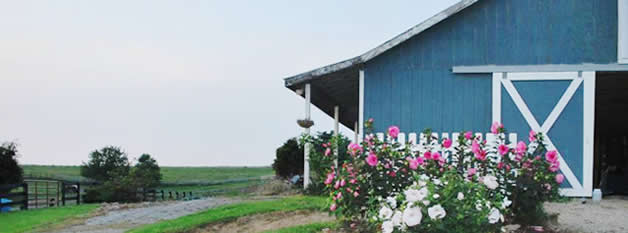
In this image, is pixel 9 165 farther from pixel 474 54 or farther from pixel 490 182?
pixel 490 182

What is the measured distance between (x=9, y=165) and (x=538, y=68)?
19.7m

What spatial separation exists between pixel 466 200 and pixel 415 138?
4.80m

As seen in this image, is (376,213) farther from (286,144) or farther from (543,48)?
(286,144)

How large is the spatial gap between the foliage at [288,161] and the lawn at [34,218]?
935 centimetres

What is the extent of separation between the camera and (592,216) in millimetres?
8422

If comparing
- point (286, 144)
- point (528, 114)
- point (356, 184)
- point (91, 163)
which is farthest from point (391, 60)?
point (91, 163)

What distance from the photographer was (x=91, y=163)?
31.0 m

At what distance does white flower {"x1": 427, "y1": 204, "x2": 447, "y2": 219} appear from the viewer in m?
5.44

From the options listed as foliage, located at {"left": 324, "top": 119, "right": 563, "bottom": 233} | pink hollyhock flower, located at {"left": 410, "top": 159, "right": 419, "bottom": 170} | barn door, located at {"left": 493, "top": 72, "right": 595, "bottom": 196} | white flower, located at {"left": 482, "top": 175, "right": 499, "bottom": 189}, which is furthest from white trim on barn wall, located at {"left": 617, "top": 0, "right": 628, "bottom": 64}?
pink hollyhock flower, located at {"left": 410, "top": 159, "right": 419, "bottom": 170}

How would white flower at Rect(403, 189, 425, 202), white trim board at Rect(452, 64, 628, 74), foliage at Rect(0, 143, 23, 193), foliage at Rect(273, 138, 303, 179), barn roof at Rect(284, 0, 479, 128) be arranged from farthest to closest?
foliage at Rect(273, 138, 303, 179) < foliage at Rect(0, 143, 23, 193) < barn roof at Rect(284, 0, 479, 128) < white trim board at Rect(452, 64, 628, 74) < white flower at Rect(403, 189, 425, 202)

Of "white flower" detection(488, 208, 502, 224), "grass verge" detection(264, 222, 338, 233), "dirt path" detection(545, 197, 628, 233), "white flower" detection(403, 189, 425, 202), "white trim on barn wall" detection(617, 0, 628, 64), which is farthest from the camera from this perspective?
"white trim on barn wall" detection(617, 0, 628, 64)

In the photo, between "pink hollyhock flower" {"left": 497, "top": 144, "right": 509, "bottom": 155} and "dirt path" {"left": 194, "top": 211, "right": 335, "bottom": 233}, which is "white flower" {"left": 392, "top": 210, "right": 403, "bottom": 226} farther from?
"dirt path" {"left": 194, "top": 211, "right": 335, "bottom": 233}

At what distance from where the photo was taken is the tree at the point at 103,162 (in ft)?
99.7

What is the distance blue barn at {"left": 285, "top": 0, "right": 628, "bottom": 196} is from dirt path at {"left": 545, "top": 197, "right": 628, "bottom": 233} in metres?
0.63
